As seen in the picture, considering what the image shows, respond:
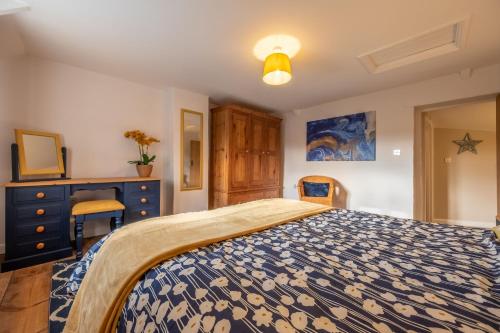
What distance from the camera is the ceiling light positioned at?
186 centimetres

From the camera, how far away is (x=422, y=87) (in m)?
2.89

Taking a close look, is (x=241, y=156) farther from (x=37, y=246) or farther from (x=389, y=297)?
(x=389, y=297)

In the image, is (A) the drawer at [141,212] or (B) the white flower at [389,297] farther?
(A) the drawer at [141,212]

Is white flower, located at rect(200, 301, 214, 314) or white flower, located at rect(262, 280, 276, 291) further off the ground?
white flower, located at rect(262, 280, 276, 291)

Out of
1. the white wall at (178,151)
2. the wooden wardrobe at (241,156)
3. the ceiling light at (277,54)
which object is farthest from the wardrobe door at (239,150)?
the ceiling light at (277,54)

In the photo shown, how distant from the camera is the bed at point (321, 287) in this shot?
59 centimetres

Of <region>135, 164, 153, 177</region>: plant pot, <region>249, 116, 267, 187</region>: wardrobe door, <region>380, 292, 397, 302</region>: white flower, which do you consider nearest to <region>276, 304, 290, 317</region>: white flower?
<region>380, 292, 397, 302</region>: white flower

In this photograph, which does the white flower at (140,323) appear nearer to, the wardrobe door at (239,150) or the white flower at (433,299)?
the white flower at (433,299)

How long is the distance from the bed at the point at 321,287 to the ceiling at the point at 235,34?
1.64 m

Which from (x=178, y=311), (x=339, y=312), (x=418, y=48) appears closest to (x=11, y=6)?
(x=178, y=311)

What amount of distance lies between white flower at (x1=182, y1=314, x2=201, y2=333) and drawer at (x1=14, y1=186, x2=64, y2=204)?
2376 millimetres

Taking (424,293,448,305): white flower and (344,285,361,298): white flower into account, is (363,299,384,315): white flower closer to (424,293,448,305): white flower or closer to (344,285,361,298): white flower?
(344,285,361,298): white flower

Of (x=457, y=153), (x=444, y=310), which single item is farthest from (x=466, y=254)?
(x=457, y=153)

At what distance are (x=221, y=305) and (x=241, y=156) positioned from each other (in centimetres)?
314
